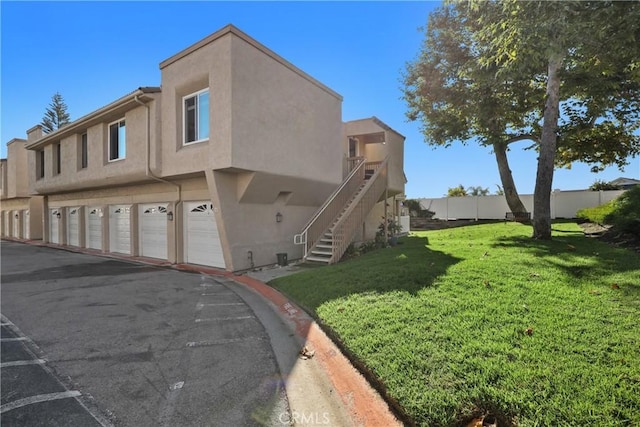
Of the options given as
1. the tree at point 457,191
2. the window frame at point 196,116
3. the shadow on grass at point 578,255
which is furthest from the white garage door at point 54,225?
the tree at point 457,191

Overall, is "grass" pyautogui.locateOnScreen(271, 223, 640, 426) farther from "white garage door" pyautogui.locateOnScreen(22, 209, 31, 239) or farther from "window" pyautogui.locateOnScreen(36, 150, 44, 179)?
"white garage door" pyautogui.locateOnScreen(22, 209, 31, 239)

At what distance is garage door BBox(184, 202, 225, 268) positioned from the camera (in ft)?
35.9

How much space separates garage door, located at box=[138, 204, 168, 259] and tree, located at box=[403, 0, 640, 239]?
1178 cm

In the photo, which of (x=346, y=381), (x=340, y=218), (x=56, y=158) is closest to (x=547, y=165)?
(x=340, y=218)

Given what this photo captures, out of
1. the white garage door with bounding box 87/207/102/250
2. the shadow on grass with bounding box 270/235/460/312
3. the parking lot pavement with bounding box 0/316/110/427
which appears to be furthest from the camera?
the white garage door with bounding box 87/207/102/250

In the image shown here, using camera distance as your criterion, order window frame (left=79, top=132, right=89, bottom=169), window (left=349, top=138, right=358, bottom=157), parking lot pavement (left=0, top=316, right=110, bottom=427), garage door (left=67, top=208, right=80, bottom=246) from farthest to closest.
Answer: window (left=349, top=138, right=358, bottom=157) → garage door (left=67, top=208, right=80, bottom=246) → window frame (left=79, top=132, right=89, bottom=169) → parking lot pavement (left=0, top=316, right=110, bottom=427)

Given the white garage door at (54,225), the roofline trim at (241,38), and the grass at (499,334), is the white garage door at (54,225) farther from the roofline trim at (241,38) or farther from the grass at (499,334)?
the grass at (499,334)

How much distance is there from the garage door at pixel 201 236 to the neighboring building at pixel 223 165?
38mm

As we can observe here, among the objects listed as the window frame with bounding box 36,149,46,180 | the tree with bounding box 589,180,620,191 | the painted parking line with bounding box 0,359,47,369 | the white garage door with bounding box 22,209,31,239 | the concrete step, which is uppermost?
the window frame with bounding box 36,149,46,180

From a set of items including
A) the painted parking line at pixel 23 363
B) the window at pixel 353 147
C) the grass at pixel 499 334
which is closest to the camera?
the grass at pixel 499 334

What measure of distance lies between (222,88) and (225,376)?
783cm

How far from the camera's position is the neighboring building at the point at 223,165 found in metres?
9.38

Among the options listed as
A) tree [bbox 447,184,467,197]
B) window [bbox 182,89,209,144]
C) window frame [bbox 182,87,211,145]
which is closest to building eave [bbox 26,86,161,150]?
window frame [bbox 182,87,211,145]

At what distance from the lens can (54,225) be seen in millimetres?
20250
